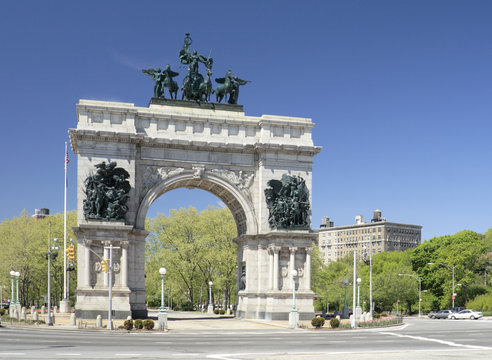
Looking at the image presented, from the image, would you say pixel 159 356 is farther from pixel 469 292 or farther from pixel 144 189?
pixel 469 292

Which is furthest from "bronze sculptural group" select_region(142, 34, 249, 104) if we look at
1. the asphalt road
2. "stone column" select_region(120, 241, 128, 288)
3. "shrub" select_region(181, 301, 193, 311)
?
"shrub" select_region(181, 301, 193, 311)

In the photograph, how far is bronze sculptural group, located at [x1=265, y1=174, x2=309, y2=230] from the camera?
53312 millimetres

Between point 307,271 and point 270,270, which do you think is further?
point 307,271

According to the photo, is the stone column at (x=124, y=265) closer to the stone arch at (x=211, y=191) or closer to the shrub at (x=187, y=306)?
the stone arch at (x=211, y=191)

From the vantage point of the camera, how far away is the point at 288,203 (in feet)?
176

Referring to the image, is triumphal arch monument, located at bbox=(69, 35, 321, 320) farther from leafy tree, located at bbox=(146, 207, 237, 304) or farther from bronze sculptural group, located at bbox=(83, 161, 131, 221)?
leafy tree, located at bbox=(146, 207, 237, 304)

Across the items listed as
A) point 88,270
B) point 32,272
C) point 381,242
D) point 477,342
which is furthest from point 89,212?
point 381,242

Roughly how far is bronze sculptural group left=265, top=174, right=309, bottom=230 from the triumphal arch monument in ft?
0.29

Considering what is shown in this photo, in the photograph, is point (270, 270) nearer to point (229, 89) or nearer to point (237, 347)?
point (229, 89)

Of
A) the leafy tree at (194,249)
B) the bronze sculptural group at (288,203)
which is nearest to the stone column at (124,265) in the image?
the bronze sculptural group at (288,203)

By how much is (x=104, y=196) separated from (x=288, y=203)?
1534cm

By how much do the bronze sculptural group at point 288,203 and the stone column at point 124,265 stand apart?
12538mm

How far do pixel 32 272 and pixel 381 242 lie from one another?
125649mm

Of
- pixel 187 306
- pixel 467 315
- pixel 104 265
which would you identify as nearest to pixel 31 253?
pixel 187 306
